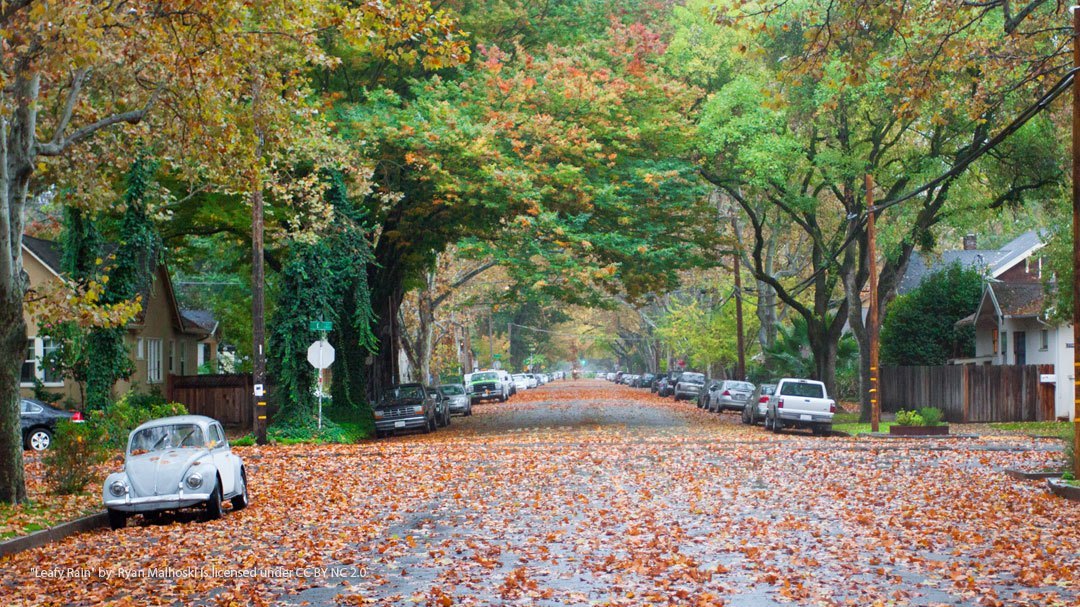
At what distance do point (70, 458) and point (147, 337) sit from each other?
94.9 ft

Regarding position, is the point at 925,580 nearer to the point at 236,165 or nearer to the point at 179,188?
the point at 236,165

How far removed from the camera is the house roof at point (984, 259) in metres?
53.1

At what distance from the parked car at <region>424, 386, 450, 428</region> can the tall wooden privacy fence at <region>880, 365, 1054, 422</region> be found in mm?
18091

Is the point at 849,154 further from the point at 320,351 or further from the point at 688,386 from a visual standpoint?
the point at 688,386

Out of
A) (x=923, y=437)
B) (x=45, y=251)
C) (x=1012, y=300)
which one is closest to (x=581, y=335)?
(x=1012, y=300)

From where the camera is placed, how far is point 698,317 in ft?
232

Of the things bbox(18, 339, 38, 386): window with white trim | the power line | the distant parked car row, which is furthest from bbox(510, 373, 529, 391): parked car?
bbox(18, 339, 38, 386): window with white trim

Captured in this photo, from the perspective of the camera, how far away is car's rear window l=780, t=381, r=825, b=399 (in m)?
37.6

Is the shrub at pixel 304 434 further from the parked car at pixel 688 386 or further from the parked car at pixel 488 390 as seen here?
the parked car at pixel 488 390

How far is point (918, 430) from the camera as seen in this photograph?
34.9m

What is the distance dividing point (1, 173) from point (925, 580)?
1344cm

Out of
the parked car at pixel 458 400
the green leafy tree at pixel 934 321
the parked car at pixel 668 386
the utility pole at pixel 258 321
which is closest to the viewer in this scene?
the utility pole at pixel 258 321

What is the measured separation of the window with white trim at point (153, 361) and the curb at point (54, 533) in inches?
1225

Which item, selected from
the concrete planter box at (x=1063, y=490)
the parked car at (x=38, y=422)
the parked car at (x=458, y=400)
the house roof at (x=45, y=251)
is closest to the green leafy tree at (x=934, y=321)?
the parked car at (x=458, y=400)
